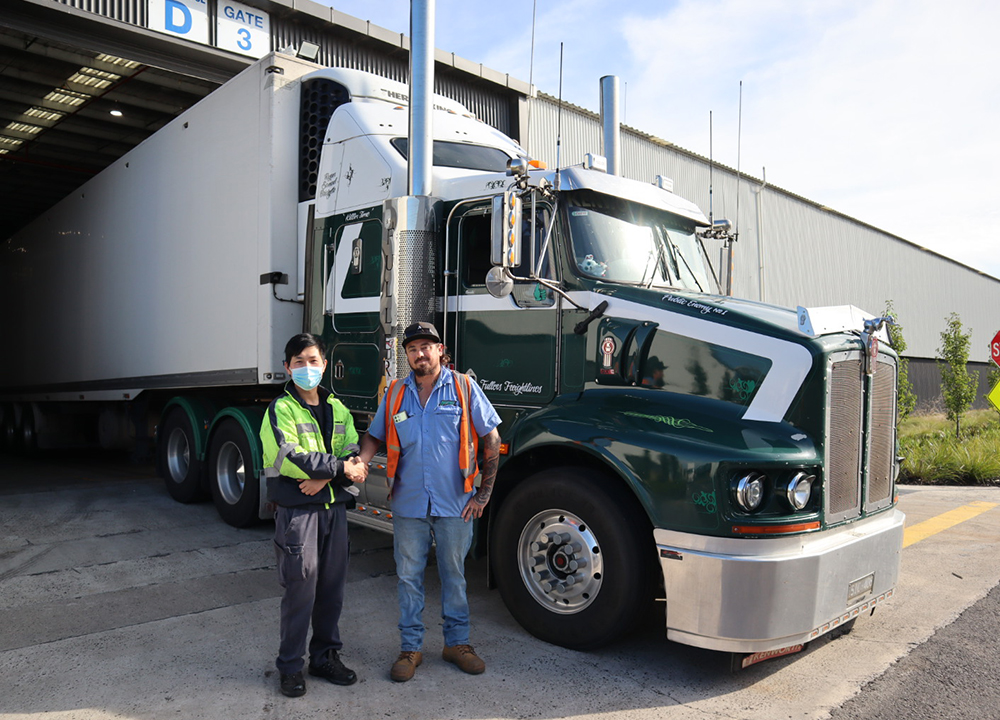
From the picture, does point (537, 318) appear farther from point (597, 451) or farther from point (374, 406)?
point (374, 406)

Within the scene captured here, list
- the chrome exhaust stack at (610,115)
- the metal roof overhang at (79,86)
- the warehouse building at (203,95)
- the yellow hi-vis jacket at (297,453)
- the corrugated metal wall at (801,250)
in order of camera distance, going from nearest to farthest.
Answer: the yellow hi-vis jacket at (297,453) → the chrome exhaust stack at (610,115) → the metal roof overhang at (79,86) → the warehouse building at (203,95) → the corrugated metal wall at (801,250)

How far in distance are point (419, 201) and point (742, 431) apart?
2.76 meters

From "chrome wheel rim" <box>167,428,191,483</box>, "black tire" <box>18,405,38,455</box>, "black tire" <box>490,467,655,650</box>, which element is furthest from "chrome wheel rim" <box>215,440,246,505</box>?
"black tire" <box>18,405,38,455</box>

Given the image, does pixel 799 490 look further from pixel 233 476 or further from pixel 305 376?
pixel 233 476

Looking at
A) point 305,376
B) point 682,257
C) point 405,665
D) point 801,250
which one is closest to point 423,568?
point 405,665

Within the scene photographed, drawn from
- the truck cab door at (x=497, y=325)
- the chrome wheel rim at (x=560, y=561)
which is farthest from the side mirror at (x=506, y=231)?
the chrome wheel rim at (x=560, y=561)

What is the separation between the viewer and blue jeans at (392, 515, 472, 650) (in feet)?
14.0

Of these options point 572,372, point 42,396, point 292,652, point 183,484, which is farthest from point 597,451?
point 42,396

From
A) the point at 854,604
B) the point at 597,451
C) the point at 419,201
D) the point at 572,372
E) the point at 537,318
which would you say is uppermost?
the point at 419,201

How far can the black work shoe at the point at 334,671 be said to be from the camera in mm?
4098

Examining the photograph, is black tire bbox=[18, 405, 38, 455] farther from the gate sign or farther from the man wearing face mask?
the man wearing face mask

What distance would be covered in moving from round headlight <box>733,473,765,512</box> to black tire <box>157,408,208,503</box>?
20.4ft

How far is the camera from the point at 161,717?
12.1 ft

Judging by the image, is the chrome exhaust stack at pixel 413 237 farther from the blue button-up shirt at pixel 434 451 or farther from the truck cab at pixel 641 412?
the blue button-up shirt at pixel 434 451
